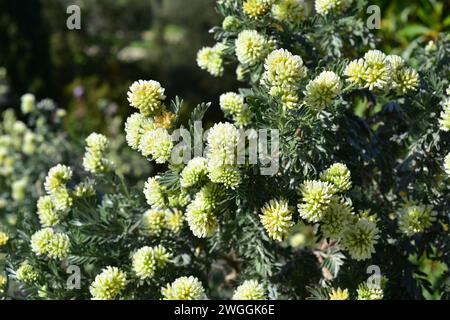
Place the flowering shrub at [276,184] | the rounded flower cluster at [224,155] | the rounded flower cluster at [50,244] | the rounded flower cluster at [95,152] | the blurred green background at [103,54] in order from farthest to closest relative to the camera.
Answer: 1. the blurred green background at [103,54]
2. the rounded flower cluster at [95,152]
3. the rounded flower cluster at [50,244]
4. the flowering shrub at [276,184]
5. the rounded flower cluster at [224,155]

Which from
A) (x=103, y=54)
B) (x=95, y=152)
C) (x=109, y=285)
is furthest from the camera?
(x=103, y=54)

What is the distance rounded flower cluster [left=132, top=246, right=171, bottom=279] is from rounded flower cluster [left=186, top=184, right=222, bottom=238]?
24 centimetres

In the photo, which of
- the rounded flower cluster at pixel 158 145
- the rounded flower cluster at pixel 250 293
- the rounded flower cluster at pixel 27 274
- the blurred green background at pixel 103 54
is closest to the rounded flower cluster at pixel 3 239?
the rounded flower cluster at pixel 27 274

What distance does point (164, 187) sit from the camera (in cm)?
174

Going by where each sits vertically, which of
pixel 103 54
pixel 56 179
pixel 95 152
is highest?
pixel 103 54

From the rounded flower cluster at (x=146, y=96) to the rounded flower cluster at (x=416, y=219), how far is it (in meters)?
0.84

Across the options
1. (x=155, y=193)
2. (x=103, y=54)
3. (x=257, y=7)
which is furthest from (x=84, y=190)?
(x=103, y=54)

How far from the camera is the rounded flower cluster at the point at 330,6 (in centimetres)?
207

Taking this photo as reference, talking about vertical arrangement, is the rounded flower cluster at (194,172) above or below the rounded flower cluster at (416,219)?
above

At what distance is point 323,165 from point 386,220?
35 cm

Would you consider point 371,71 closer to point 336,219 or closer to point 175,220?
point 336,219

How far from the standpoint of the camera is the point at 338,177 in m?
1.70

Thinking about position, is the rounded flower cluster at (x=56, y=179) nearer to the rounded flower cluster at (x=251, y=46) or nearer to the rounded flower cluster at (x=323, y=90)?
the rounded flower cluster at (x=251, y=46)

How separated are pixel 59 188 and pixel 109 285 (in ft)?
1.47
